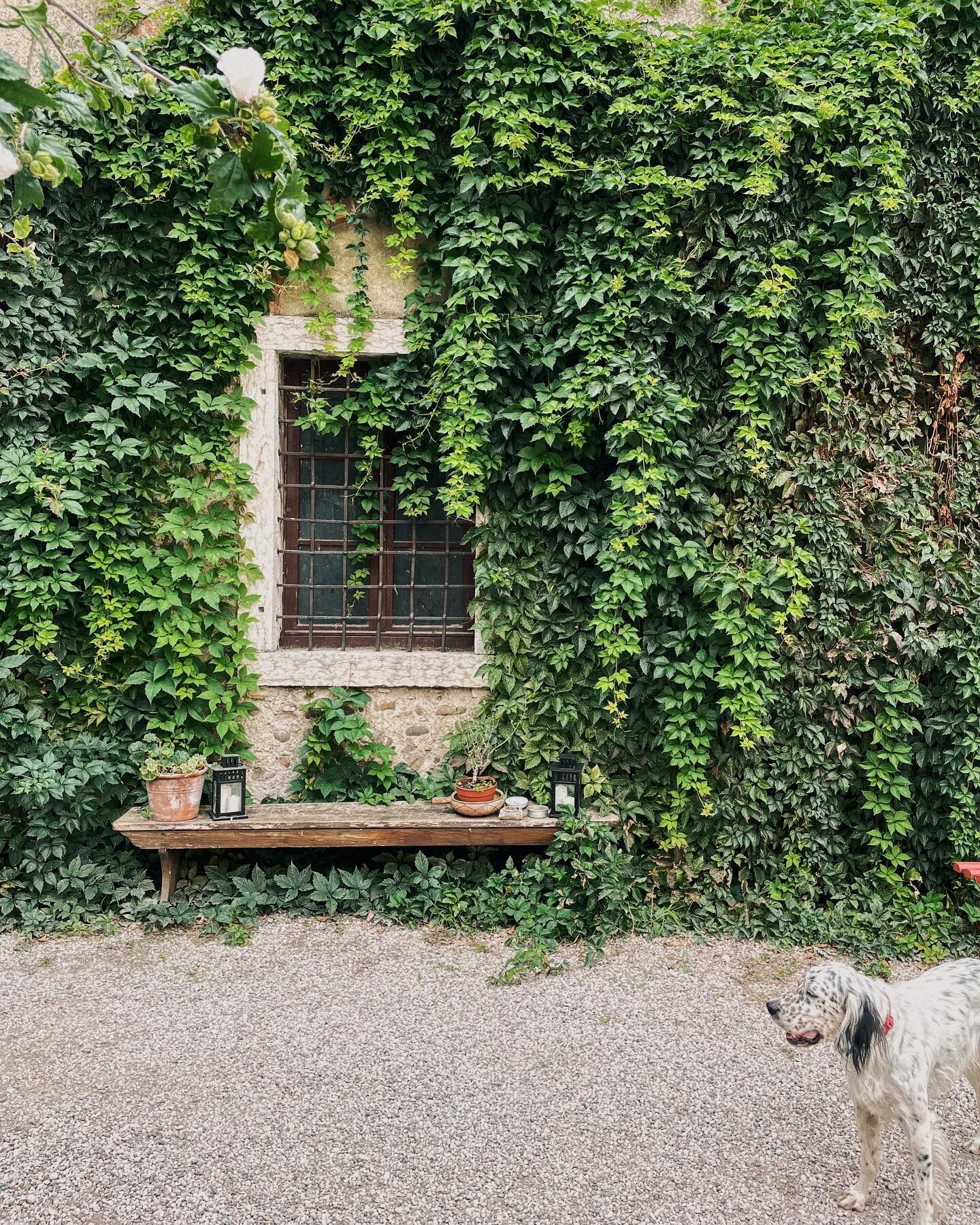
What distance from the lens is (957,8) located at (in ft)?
13.8

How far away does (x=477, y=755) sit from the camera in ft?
14.5

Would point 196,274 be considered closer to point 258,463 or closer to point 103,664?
point 258,463

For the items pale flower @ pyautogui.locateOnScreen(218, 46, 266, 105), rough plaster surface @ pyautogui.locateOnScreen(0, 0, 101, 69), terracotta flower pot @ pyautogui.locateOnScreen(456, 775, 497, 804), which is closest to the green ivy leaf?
pale flower @ pyautogui.locateOnScreen(218, 46, 266, 105)

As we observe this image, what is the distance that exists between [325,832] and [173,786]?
0.79 meters

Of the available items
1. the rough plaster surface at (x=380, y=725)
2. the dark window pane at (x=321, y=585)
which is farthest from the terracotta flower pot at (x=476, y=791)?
the dark window pane at (x=321, y=585)

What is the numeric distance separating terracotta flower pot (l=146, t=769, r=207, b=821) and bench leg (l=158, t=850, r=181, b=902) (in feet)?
0.61

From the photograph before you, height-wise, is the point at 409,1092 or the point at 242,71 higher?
the point at 242,71

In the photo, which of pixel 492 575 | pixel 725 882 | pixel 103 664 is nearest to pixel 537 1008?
pixel 725 882

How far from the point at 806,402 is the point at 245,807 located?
Answer: 140 inches

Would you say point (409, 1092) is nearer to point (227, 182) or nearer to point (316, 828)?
point (316, 828)

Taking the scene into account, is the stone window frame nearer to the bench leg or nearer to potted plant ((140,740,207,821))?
potted plant ((140,740,207,821))

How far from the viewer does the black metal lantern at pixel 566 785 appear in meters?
4.31

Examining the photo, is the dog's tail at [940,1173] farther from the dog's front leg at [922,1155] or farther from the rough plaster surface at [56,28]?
the rough plaster surface at [56,28]

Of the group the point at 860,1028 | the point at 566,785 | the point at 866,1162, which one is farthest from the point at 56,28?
the point at 866,1162
